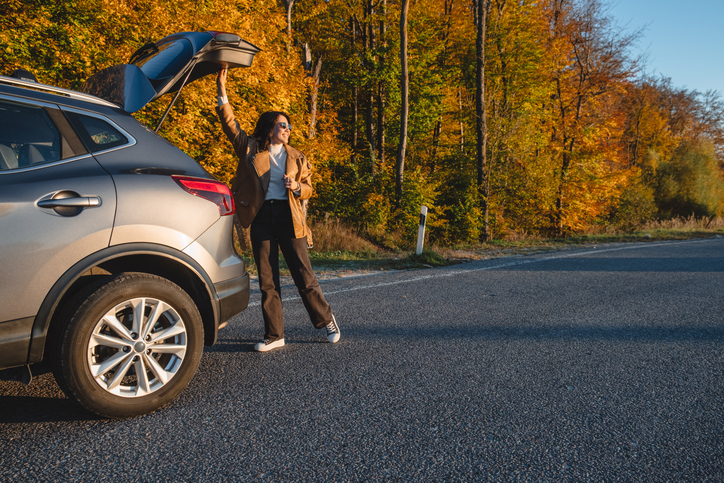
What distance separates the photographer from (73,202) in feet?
7.88

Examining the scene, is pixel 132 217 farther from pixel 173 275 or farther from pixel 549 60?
pixel 549 60

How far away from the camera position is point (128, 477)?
6.63ft

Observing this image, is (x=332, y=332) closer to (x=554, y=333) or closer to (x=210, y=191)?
(x=210, y=191)

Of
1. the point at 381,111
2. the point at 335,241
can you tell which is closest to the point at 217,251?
the point at 335,241

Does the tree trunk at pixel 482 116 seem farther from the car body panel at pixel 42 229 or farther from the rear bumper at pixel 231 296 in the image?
the car body panel at pixel 42 229

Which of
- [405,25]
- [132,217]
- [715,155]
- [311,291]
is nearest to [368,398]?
[311,291]

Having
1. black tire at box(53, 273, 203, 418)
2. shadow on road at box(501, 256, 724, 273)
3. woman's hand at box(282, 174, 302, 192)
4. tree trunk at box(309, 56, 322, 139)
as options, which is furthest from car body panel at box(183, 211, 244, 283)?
tree trunk at box(309, 56, 322, 139)

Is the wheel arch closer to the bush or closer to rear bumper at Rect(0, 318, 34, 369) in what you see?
rear bumper at Rect(0, 318, 34, 369)

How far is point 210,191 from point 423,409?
Result: 6.25 feet

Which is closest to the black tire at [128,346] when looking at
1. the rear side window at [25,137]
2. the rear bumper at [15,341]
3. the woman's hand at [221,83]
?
the rear bumper at [15,341]

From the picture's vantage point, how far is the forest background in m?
15.7

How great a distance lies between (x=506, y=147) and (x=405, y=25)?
20.5 ft

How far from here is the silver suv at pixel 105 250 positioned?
7.52 ft

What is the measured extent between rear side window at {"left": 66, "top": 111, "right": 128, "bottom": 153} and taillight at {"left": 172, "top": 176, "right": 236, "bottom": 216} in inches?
15.4
